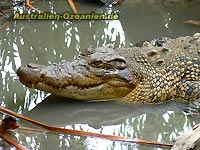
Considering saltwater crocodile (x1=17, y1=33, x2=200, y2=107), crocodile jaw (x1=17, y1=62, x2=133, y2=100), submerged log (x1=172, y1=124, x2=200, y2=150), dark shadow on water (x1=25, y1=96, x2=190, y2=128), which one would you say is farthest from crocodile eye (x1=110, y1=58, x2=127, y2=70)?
submerged log (x1=172, y1=124, x2=200, y2=150)

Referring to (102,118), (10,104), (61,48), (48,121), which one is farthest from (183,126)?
(61,48)

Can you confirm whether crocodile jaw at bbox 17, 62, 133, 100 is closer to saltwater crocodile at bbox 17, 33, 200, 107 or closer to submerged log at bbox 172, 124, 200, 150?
saltwater crocodile at bbox 17, 33, 200, 107

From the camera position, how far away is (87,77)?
4828 mm

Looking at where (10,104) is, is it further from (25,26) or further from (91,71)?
(25,26)

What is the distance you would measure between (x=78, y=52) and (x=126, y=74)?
1122 mm

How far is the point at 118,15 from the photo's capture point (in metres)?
7.57

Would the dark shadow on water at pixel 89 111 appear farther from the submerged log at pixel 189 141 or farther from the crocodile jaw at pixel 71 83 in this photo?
the submerged log at pixel 189 141

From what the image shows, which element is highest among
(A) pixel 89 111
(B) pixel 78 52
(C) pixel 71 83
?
(B) pixel 78 52

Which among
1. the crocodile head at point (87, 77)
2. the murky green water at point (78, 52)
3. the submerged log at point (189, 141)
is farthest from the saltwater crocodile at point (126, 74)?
the submerged log at point (189, 141)

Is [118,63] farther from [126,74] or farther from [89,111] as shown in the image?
[89,111]

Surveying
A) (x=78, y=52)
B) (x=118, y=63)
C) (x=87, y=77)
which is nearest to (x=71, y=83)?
(x=87, y=77)

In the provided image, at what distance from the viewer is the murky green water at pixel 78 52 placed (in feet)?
14.2

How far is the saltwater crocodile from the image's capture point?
472 cm

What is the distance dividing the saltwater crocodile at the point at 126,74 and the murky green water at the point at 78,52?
0.12 m
